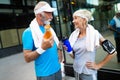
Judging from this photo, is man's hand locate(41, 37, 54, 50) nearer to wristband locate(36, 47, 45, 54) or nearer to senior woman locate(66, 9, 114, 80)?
wristband locate(36, 47, 45, 54)

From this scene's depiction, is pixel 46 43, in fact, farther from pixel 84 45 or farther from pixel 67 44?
pixel 84 45

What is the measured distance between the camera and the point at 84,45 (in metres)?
2.55

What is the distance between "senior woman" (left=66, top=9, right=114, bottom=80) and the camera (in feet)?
8.28

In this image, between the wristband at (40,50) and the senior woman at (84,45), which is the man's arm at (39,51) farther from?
the senior woman at (84,45)

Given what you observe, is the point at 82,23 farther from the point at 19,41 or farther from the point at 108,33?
the point at 19,41

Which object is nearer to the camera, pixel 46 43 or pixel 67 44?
pixel 46 43

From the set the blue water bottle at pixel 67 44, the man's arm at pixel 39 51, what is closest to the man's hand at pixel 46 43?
the man's arm at pixel 39 51

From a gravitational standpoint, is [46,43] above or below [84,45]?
above

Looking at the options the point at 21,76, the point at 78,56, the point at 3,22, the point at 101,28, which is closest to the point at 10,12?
the point at 3,22

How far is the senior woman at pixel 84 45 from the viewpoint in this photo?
252 centimetres

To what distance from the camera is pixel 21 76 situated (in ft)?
21.5

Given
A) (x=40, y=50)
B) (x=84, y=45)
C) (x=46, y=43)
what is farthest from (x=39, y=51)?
(x=84, y=45)

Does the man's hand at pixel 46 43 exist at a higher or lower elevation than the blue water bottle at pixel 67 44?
higher

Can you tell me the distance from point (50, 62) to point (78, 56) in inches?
16.1
